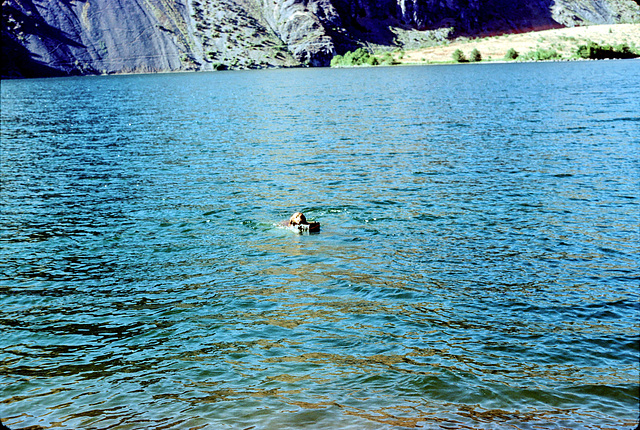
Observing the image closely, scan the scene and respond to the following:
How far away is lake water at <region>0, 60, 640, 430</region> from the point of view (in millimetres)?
11109

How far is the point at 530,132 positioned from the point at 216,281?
34.5 meters

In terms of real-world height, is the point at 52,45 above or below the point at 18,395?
above


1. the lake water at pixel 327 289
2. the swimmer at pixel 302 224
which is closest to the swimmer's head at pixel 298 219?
the swimmer at pixel 302 224

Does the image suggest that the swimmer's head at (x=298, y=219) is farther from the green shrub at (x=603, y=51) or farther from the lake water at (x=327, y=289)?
the green shrub at (x=603, y=51)

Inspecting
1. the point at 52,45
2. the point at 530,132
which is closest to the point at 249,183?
the point at 530,132

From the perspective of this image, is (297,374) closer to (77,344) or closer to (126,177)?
(77,344)

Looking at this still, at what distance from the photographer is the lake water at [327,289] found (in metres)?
11.1

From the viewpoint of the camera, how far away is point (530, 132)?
44.4 meters

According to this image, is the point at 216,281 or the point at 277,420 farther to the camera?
the point at 216,281

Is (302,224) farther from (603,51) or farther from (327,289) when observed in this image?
(603,51)

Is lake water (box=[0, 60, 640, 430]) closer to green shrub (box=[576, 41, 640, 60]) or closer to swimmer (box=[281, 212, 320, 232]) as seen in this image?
swimmer (box=[281, 212, 320, 232])

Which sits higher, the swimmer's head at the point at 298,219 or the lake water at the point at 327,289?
the swimmer's head at the point at 298,219

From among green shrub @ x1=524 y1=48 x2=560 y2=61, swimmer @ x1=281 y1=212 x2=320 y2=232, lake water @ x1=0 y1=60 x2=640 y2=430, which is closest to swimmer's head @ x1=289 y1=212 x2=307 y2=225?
swimmer @ x1=281 y1=212 x2=320 y2=232

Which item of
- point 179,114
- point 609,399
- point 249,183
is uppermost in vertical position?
point 179,114
